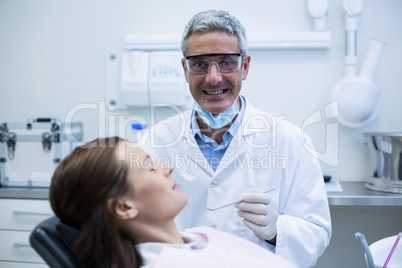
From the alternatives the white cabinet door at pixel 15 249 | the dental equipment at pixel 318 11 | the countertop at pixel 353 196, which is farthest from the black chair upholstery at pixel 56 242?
the dental equipment at pixel 318 11

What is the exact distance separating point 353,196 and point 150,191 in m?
1.34

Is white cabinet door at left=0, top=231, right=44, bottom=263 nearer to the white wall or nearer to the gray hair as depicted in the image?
the white wall

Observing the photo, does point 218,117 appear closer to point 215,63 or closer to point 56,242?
point 215,63

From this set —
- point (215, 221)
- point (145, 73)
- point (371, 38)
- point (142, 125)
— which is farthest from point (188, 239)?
point (371, 38)

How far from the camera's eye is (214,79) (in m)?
1.36

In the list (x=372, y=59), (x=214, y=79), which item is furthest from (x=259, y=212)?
(x=372, y=59)

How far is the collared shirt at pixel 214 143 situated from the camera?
58.8 inches

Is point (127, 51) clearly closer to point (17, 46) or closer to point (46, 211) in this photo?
point (17, 46)

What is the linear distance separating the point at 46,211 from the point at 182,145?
109cm

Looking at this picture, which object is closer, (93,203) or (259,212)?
(93,203)

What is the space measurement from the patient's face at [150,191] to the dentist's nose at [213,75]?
1.41 feet

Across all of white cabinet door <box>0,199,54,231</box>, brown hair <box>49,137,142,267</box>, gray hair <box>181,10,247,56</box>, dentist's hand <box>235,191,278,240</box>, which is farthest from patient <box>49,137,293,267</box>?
white cabinet door <box>0,199,54,231</box>

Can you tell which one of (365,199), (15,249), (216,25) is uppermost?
(216,25)

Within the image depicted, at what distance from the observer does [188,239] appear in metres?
1.13
